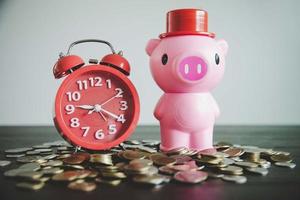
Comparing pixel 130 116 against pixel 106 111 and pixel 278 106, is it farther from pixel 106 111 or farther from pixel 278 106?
pixel 278 106

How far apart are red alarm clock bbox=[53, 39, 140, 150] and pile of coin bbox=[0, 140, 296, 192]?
5 centimetres

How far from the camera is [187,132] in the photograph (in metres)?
0.98

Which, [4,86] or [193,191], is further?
[4,86]

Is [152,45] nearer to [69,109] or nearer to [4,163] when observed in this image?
[69,109]

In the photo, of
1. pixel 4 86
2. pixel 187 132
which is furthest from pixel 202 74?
pixel 4 86

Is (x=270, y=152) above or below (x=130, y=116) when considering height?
below

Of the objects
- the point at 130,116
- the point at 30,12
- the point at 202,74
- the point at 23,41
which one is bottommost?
the point at 130,116

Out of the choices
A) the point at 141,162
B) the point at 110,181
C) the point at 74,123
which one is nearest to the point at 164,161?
the point at 141,162

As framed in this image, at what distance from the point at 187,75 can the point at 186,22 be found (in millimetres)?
135

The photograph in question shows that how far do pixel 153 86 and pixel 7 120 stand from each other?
70 cm

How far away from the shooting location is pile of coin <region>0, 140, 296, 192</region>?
0.75m

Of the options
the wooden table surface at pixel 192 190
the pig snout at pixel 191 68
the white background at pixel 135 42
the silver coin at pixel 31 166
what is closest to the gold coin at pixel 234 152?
the wooden table surface at pixel 192 190

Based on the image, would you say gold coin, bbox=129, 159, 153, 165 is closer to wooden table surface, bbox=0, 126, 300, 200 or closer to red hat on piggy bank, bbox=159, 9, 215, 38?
wooden table surface, bbox=0, 126, 300, 200

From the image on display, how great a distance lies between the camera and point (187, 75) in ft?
3.03
